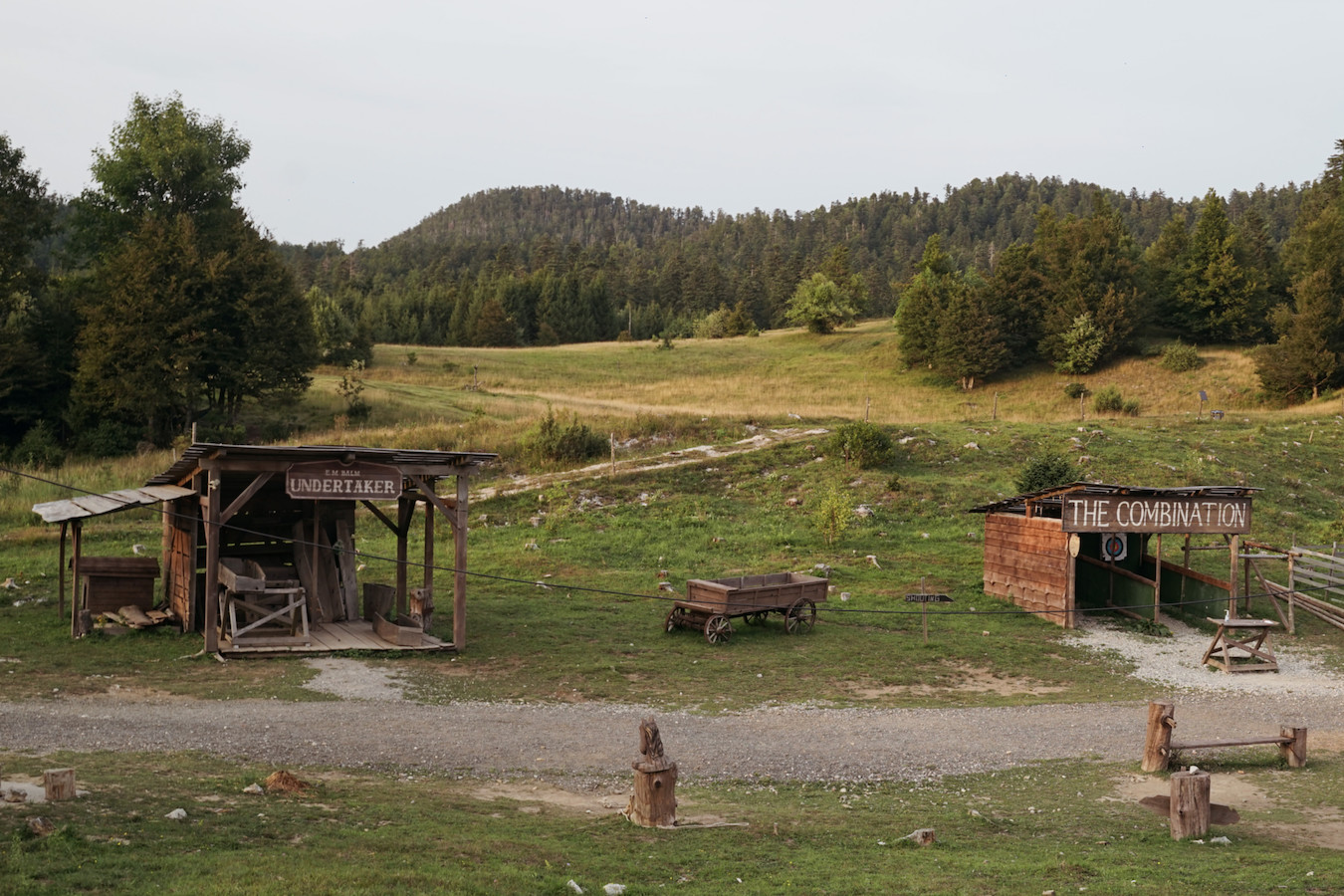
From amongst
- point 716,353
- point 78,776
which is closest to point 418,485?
point 78,776

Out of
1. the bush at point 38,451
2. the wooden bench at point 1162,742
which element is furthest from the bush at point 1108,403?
the bush at point 38,451

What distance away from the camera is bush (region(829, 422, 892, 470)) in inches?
1572

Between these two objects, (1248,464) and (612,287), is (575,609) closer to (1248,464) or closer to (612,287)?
(1248,464)

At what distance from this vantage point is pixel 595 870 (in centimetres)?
900

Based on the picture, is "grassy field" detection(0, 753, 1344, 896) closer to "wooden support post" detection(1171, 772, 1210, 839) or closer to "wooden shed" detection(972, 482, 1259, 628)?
"wooden support post" detection(1171, 772, 1210, 839)

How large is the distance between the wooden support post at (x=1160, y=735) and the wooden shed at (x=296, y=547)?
11768 mm

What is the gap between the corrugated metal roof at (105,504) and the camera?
2086cm

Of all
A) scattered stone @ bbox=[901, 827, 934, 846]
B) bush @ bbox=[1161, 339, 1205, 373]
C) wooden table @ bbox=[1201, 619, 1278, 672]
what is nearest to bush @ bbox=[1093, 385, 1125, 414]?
bush @ bbox=[1161, 339, 1205, 373]

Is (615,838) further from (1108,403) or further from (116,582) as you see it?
(1108,403)

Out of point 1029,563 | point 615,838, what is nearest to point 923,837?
point 615,838

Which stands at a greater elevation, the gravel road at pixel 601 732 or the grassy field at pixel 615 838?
the grassy field at pixel 615 838

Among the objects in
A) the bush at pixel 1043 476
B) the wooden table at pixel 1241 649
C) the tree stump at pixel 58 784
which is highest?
the bush at pixel 1043 476

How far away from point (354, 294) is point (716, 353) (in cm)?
4956

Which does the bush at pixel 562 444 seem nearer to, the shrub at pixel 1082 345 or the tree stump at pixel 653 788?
the tree stump at pixel 653 788
